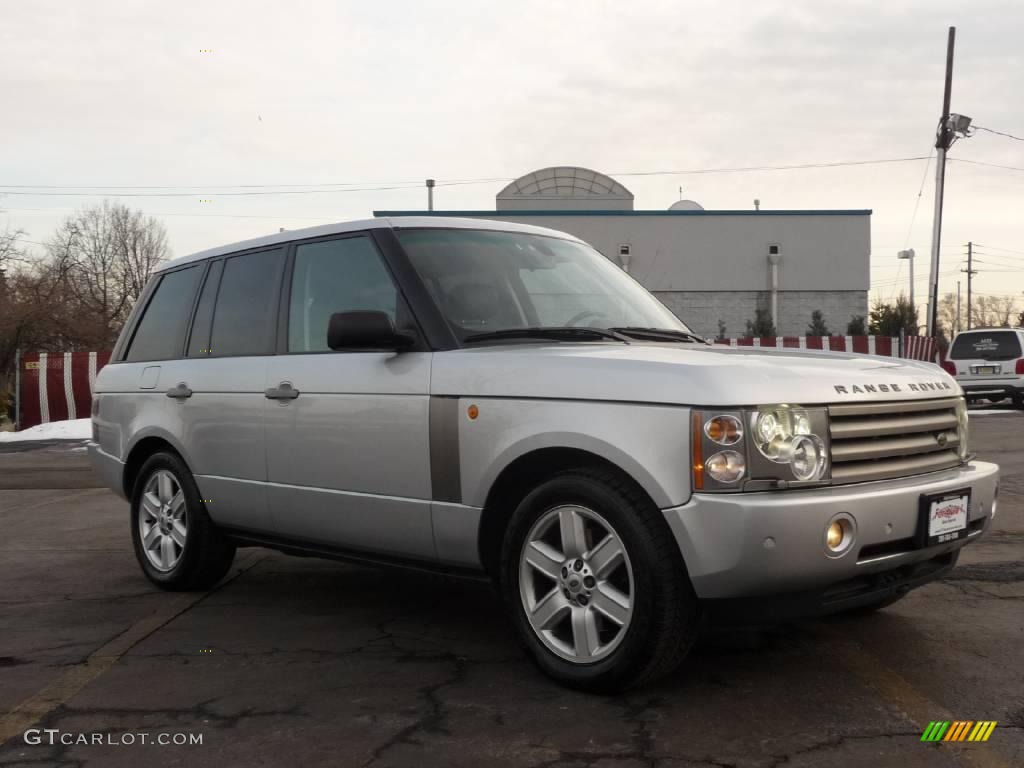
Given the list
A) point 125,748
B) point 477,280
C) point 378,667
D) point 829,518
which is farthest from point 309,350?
point 829,518

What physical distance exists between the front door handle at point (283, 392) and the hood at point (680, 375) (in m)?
0.93

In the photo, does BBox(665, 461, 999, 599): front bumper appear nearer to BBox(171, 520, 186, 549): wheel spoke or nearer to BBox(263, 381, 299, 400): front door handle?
BBox(263, 381, 299, 400): front door handle

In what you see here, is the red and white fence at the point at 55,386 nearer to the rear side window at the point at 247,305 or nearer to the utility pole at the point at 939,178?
the utility pole at the point at 939,178

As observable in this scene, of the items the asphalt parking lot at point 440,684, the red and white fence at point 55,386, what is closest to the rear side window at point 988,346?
the red and white fence at point 55,386

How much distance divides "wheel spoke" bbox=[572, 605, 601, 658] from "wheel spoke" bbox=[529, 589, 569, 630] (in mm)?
77

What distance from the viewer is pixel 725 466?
11.3 ft

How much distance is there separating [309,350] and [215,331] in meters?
0.95

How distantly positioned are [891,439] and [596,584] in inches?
46.6

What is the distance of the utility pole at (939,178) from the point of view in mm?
28828

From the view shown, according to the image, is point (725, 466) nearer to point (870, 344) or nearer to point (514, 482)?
point (514, 482)

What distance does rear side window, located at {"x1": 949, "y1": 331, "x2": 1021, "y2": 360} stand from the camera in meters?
20.6

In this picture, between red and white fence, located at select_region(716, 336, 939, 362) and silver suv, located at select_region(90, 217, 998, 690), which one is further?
red and white fence, located at select_region(716, 336, 939, 362)

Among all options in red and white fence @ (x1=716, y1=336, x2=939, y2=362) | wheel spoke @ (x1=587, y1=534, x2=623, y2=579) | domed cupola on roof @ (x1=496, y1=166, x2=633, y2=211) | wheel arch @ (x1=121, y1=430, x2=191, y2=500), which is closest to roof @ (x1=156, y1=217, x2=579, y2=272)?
wheel arch @ (x1=121, y1=430, x2=191, y2=500)

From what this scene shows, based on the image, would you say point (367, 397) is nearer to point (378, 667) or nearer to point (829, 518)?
point (378, 667)
